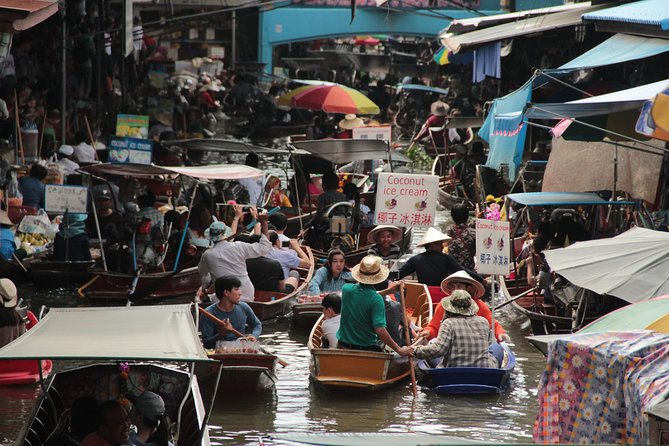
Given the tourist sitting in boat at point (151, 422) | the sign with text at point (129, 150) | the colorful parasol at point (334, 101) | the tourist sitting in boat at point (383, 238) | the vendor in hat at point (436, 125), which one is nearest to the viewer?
the tourist sitting in boat at point (151, 422)

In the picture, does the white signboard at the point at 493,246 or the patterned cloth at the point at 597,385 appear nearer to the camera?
the patterned cloth at the point at 597,385

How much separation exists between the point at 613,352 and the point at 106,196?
9981 millimetres

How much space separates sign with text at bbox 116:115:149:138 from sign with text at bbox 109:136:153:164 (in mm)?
3536

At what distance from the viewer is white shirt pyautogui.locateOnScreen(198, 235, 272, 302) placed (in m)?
13.0

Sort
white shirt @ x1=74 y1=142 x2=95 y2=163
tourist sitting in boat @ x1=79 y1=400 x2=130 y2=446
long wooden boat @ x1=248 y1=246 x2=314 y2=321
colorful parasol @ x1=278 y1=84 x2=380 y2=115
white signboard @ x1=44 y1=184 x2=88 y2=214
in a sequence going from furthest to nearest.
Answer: colorful parasol @ x1=278 y1=84 x2=380 y2=115
white shirt @ x1=74 y1=142 x2=95 y2=163
white signboard @ x1=44 y1=184 x2=88 y2=214
long wooden boat @ x1=248 y1=246 x2=314 y2=321
tourist sitting in boat @ x1=79 y1=400 x2=130 y2=446

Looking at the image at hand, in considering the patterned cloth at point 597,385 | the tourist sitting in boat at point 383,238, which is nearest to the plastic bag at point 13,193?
the tourist sitting in boat at point 383,238

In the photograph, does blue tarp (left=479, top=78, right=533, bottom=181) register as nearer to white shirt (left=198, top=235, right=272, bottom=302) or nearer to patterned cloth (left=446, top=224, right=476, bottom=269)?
patterned cloth (left=446, top=224, right=476, bottom=269)

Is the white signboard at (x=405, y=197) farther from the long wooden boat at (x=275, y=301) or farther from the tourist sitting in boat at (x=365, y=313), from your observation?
the tourist sitting in boat at (x=365, y=313)

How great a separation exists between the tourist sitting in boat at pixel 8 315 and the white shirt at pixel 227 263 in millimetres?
2954

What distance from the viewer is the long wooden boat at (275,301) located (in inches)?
527

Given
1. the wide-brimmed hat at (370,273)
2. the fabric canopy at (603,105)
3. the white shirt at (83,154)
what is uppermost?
the fabric canopy at (603,105)

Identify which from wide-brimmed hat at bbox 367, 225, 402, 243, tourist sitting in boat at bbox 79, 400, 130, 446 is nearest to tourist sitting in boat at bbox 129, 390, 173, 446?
tourist sitting in boat at bbox 79, 400, 130, 446

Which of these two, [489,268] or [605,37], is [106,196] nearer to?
[489,268]

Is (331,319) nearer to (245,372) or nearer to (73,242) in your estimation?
(245,372)
